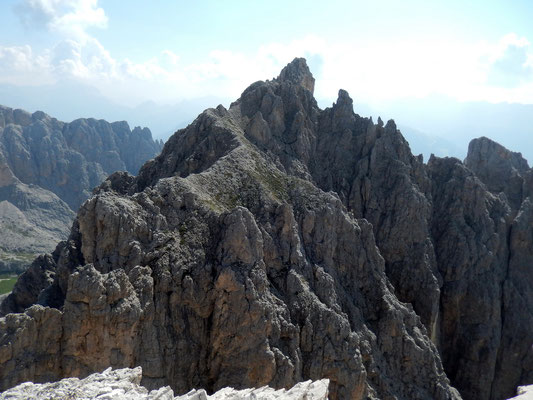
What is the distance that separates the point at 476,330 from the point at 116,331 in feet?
213

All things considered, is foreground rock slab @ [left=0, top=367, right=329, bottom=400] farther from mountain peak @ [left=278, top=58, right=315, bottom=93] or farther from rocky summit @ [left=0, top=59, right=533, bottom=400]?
mountain peak @ [left=278, top=58, right=315, bottom=93]

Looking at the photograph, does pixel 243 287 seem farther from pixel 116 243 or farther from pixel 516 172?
pixel 516 172

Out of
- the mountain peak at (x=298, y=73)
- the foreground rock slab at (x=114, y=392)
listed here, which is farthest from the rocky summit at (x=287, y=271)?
the mountain peak at (x=298, y=73)

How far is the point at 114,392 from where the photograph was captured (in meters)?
23.4

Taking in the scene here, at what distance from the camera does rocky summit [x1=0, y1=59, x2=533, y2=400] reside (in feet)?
142

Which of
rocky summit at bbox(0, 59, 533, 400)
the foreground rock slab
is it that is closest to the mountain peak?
rocky summit at bbox(0, 59, 533, 400)

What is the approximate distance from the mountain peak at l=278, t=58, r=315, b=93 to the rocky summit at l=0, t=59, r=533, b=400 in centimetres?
1457

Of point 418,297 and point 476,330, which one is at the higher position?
point 418,297

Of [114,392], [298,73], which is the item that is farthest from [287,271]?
[298,73]

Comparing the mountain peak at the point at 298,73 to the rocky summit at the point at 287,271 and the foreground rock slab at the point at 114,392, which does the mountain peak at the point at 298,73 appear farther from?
the foreground rock slab at the point at 114,392

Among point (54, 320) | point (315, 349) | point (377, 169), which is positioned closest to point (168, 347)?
point (54, 320)

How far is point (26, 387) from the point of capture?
25.5 metres

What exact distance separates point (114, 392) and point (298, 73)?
96.0 metres

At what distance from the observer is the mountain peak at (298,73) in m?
109
